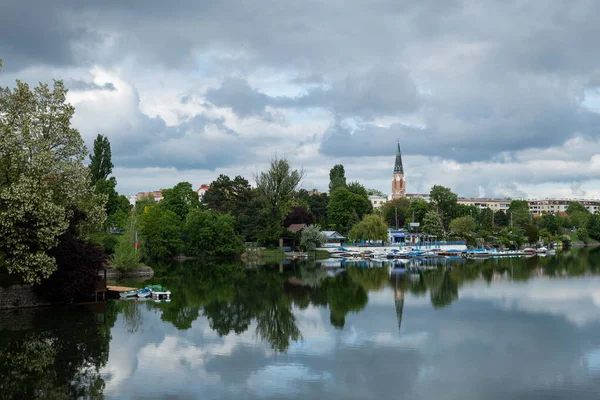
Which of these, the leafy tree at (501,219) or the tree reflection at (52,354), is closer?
the tree reflection at (52,354)

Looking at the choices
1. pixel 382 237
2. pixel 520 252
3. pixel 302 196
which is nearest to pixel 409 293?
pixel 382 237

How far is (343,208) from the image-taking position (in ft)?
317

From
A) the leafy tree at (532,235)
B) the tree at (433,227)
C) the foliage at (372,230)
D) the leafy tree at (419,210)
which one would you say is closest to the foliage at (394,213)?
the leafy tree at (419,210)

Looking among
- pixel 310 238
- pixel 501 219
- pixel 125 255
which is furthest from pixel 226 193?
pixel 501 219

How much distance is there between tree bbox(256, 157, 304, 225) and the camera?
77.1 meters

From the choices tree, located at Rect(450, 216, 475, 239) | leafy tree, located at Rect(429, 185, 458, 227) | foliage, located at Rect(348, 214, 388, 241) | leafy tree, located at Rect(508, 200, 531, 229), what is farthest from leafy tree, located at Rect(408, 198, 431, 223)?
foliage, located at Rect(348, 214, 388, 241)

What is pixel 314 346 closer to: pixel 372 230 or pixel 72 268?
pixel 72 268

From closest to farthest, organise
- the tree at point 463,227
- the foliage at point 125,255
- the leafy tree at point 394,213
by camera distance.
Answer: the foliage at point 125,255
the tree at point 463,227
the leafy tree at point 394,213

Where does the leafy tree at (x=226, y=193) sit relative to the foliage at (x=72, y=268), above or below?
above

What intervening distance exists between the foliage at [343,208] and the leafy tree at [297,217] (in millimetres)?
9389

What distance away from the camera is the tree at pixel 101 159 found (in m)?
68.8

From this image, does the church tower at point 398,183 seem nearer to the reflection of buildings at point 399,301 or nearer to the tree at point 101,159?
the tree at point 101,159

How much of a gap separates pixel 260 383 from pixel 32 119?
1934 centimetres

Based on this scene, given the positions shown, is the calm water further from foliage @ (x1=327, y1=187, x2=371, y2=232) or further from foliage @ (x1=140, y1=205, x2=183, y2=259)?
foliage @ (x1=327, y1=187, x2=371, y2=232)
